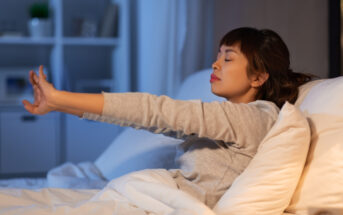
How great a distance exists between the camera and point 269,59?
145 cm

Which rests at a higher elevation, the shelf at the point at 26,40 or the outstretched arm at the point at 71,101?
the outstretched arm at the point at 71,101

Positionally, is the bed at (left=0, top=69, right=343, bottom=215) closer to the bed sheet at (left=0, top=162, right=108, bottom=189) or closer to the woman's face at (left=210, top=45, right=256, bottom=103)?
the woman's face at (left=210, top=45, right=256, bottom=103)

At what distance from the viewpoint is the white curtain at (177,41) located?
260 cm

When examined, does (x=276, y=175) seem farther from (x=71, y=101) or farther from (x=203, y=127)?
(x=71, y=101)

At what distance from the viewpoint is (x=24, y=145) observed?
11.4 feet

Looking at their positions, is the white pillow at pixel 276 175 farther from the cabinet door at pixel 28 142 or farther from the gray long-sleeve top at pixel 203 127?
the cabinet door at pixel 28 142

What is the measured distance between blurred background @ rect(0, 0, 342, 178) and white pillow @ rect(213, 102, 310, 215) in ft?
4.46

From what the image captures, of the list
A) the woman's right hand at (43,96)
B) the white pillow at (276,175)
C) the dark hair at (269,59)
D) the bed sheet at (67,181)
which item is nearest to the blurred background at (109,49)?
the bed sheet at (67,181)

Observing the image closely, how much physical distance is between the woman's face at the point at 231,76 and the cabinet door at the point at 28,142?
7.42 feet

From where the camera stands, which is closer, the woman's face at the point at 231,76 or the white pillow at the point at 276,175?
the white pillow at the point at 276,175

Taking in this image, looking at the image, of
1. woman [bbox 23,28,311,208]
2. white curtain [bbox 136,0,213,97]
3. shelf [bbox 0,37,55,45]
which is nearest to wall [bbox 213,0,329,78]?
white curtain [bbox 136,0,213,97]

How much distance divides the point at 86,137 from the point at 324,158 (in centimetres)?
261

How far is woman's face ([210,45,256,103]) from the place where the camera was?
4.71 feet

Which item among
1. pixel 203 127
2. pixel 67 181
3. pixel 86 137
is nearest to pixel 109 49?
pixel 86 137
